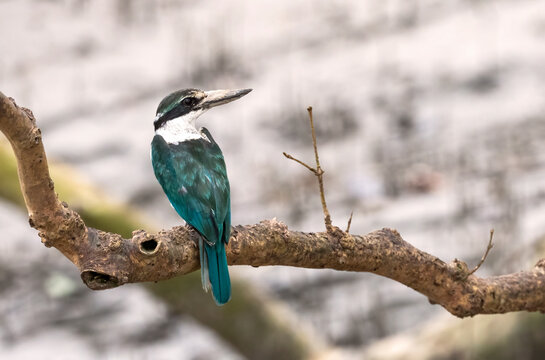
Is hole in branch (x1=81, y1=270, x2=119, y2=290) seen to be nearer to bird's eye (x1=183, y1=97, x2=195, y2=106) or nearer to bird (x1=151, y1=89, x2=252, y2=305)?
bird (x1=151, y1=89, x2=252, y2=305)

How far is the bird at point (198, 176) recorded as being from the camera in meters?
3.21

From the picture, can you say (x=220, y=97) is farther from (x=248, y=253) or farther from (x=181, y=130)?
(x=248, y=253)

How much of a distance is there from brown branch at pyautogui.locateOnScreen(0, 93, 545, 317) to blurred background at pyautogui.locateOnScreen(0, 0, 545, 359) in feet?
4.61

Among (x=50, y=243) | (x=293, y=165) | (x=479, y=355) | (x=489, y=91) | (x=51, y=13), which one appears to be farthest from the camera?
(x=51, y=13)

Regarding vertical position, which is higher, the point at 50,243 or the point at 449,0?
the point at 50,243

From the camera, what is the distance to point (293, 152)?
8.18m

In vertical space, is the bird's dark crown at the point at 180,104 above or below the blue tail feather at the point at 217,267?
above

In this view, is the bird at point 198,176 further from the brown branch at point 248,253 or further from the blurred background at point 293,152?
the blurred background at point 293,152

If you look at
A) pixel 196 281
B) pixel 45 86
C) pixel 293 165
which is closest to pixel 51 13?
pixel 45 86

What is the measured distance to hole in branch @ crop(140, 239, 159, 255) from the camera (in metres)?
2.86

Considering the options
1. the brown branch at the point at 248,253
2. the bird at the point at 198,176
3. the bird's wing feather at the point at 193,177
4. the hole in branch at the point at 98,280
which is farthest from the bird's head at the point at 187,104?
the hole in branch at the point at 98,280

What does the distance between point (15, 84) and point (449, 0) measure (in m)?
4.45

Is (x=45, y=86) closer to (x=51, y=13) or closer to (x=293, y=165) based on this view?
(x=51, y=13)

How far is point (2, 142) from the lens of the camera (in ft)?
17.6
